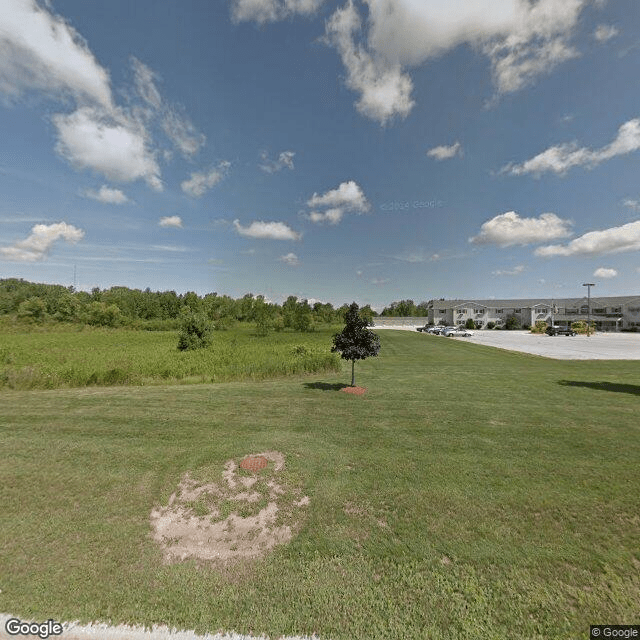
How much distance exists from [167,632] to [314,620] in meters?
1.55

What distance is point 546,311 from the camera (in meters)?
75.6

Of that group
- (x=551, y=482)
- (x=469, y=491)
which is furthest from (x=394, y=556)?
(x=551, y=482)

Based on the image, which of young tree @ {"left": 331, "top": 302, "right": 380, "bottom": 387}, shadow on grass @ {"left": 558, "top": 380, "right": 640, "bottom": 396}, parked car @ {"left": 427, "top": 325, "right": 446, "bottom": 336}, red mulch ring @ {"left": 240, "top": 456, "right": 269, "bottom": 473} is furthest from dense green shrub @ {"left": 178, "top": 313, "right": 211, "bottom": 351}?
parked car @ {"left": 427, "top": 325, "right": 446, "bottom": 336}

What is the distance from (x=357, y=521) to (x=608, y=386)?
15.2 meters

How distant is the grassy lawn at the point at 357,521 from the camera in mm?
3326

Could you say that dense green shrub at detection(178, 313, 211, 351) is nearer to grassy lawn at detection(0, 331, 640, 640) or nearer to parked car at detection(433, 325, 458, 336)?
grassy lawn at detection(0, 331, 640, 640)

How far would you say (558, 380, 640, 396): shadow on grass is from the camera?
12.6 meters

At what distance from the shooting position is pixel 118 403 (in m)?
10.4

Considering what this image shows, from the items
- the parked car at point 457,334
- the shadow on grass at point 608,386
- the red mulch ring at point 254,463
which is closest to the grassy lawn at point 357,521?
the red mulch ring at point 254,463

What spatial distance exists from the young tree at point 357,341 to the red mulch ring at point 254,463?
626cm

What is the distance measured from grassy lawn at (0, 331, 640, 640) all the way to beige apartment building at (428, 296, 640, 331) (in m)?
71.0

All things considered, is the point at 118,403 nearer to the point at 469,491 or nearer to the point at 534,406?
the point at 469,491

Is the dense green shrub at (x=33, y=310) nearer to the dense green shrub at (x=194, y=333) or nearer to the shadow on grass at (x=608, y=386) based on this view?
the dense green shrub at (x=194, y=333)

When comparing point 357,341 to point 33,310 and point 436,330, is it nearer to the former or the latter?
point 436,330
